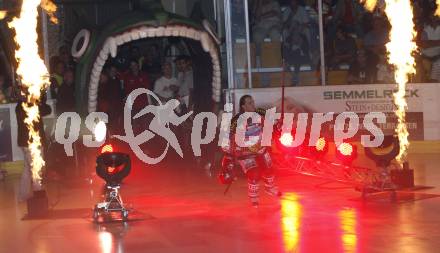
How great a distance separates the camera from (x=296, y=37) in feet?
66.1

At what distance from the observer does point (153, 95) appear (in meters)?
18.0

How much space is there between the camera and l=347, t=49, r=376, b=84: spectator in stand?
65.0 feet

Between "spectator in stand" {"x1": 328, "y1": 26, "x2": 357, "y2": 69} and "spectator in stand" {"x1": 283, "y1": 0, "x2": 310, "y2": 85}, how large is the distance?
87 centimetres

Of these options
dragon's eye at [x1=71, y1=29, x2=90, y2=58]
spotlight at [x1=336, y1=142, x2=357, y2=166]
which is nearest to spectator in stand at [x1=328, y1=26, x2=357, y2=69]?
dragon's eye at [x1=71, y1=29, x2=90, y2=58]

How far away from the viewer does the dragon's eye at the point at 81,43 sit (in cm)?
1743

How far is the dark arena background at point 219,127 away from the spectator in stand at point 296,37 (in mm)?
31

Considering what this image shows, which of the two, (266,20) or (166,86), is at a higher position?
(266,20)

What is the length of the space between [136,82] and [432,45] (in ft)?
22.9

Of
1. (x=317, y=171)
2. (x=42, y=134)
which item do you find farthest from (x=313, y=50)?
(x=42, y=134)

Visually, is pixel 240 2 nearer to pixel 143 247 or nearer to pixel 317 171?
pixel 317 171

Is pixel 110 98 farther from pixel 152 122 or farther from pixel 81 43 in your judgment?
pixel 81 43

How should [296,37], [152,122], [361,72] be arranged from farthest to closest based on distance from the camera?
[296,37] → [361,72] → [152,122]

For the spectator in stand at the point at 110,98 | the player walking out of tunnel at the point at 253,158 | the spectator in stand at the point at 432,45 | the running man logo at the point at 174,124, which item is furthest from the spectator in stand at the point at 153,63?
the player walking out of tunnel at the point at 253,158

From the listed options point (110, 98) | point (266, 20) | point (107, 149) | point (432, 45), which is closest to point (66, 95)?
point (110, 98)
